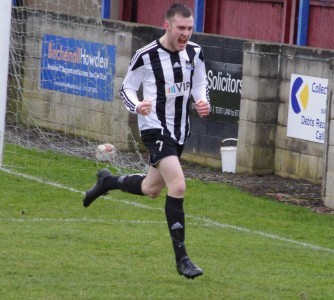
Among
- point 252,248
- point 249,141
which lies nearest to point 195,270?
point 252,248

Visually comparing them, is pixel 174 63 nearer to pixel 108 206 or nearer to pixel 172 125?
pixel 172 125

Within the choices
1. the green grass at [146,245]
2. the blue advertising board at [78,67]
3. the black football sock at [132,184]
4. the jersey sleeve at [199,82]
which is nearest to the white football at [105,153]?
the green grass at [146,245]

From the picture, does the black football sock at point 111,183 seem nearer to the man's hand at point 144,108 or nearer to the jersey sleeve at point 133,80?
the jersey sleeve at point 133,80

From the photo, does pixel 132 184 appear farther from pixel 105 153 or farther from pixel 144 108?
pixel 105 153

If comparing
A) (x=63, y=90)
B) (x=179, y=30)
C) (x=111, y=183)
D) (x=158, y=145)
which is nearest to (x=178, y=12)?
(x=179, y=30)

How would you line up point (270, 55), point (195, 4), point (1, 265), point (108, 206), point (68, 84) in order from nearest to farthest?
point (1, 265) < point (108, 206) < point (270, 55) < point (68, 84) < point (195, 4)

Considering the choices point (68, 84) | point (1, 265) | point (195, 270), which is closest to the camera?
point (195, 270)

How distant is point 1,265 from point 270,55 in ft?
22.0

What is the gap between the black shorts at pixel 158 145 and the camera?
8.11 m

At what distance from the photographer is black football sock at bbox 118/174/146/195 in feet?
28.5

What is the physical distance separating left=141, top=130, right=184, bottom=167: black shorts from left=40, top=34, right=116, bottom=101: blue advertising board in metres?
8.12

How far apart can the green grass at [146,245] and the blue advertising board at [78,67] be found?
3.09 m

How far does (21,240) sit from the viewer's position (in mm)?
9250

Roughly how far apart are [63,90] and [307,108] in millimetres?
4807
